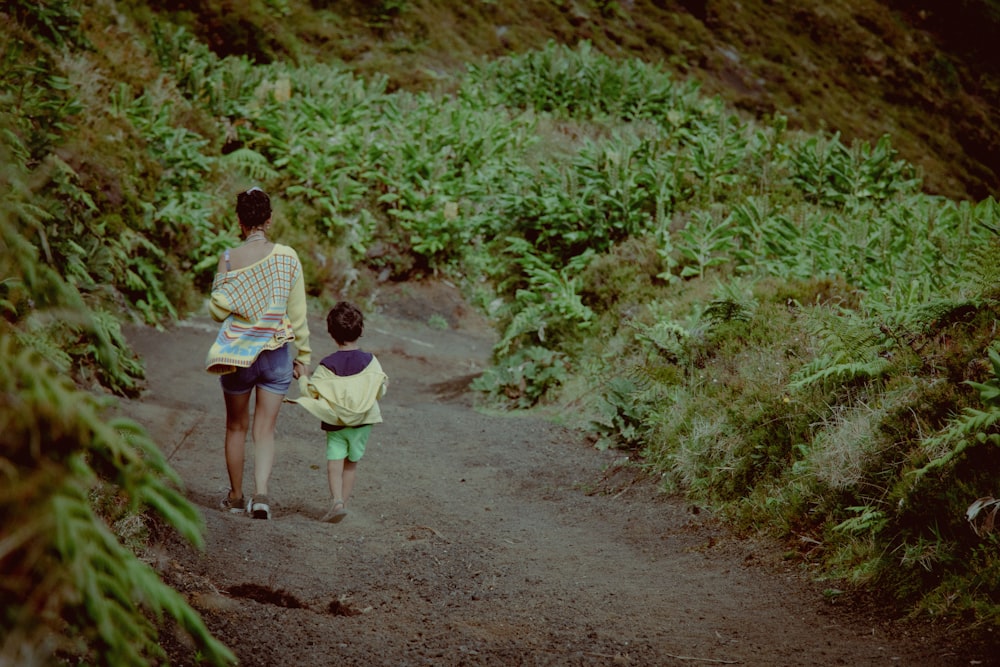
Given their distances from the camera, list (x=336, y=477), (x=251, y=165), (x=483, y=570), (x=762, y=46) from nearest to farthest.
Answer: (x=483, y=570) < (x=336, y=477) < (x=251, y=165) < (x=762, y=46)

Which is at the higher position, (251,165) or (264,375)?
(264,375)

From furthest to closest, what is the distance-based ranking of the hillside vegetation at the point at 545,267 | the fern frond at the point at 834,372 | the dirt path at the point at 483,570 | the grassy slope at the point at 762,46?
the grassy slope at the point at 762,46, the fern frond at the point at 834,372, the dirt path at the point at 483,570, the hillside vegetation at the point at 545,267

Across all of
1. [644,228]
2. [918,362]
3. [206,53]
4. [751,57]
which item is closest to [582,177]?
[644,228]

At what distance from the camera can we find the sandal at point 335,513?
17.0ft

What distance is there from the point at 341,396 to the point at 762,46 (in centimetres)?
2642

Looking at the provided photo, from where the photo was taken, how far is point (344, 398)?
5406 millimetres

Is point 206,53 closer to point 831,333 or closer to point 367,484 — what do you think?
point 367,484

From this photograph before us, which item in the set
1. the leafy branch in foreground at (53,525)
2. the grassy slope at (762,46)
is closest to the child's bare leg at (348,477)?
the leafy branch in foreground at (53,525)

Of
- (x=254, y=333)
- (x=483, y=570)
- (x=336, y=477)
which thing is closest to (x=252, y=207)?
Answer: (x=254, y=333)

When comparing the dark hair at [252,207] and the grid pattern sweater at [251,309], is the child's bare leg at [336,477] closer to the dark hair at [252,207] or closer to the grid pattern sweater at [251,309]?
the grid pattern sweater at [251,309]

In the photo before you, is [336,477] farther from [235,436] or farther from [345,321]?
[345,321]

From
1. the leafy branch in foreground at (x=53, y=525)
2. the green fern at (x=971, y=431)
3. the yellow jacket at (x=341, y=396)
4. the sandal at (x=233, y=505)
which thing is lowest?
the sandal at (x=233, y=505)

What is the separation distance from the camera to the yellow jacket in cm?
538

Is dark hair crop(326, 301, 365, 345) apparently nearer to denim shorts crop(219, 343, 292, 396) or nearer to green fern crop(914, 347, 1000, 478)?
denim shorts crop(219, 343, 292, 396)
